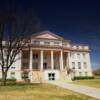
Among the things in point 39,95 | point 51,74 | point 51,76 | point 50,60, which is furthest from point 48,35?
point 39,95

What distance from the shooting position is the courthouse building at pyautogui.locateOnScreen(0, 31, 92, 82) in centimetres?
4906

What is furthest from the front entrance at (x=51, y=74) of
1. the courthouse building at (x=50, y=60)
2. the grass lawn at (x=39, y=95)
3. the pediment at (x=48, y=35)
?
the grass lawn at (x=39, y=95)

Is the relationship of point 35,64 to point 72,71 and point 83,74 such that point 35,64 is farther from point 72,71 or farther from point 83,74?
point 83,74

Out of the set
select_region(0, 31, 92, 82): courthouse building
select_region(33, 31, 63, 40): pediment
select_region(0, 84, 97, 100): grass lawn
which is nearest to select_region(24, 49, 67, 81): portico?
select_region(0, 31, 92, 82): courthouse building

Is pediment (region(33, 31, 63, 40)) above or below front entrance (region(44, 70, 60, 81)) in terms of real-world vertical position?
above

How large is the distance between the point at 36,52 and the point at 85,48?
17004 mm

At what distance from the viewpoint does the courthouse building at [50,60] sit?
49.1 m

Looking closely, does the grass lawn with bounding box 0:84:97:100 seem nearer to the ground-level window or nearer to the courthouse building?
the courthouse building

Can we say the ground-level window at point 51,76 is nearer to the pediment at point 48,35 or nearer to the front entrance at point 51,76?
the front entrance at point 51,76

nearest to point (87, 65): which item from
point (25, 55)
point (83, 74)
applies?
point (83, 74)

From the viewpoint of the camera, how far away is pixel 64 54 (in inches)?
2196

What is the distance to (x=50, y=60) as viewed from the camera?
53656 mm

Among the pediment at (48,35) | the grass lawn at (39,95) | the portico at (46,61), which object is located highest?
the pediment at (48,35)

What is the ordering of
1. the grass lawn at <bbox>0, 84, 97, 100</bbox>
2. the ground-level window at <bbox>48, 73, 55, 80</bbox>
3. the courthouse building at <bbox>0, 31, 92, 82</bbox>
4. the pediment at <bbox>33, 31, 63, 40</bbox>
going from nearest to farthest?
→ 1. the grass lawn at <bbox>0, 84, 97, 100</bbox>
2. the courthouse building at <bbox>0, 31, 92, 82</bbox>
3. the ground-level window at <bbox>48, 73, 55, 80</bbox>
4. the pediment at <bbox>33, 31, 63, 40</bbox>
